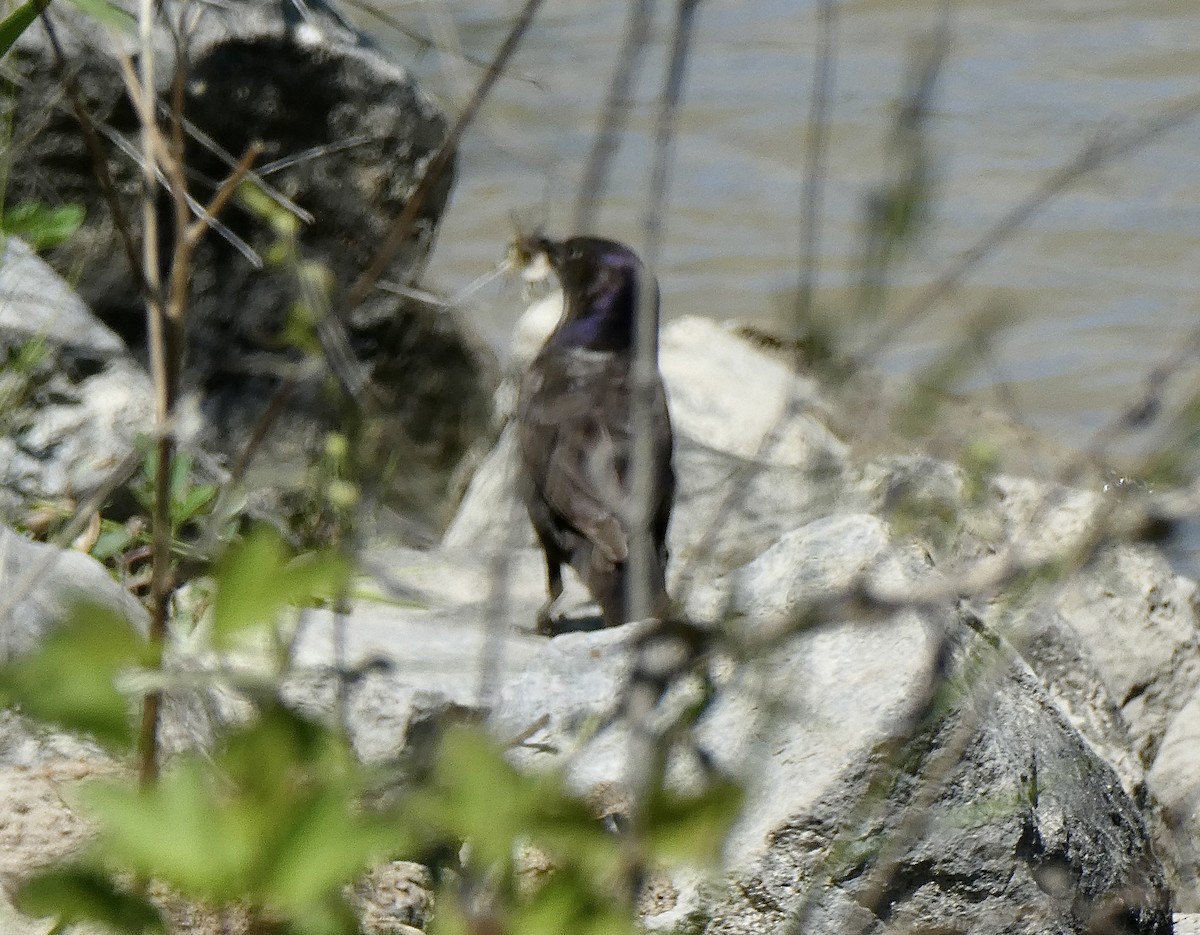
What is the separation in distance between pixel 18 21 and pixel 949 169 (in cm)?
668

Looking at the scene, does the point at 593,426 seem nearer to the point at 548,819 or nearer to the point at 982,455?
the point at 982,455

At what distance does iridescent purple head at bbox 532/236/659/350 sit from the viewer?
5676mm

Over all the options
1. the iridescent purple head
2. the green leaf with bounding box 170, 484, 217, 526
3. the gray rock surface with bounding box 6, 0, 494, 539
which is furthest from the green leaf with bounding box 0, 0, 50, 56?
the iridescent purple head

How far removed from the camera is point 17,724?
7.07 ft

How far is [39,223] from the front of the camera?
98.7 inches

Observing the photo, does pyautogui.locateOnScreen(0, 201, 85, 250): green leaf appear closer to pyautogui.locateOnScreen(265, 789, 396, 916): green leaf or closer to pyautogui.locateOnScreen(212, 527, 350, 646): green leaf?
pyautogui.locateOnScreen(212, 527, 350, 646): green leaf

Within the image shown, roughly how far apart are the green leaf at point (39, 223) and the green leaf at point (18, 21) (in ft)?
2.97

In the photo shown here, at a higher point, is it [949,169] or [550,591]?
[949,169]

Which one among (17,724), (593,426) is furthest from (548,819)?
(593,426)

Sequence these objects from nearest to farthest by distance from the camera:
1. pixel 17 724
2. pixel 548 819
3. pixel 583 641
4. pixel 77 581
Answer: pixel 548 819 → pixel 17 724 → pixel 77 581 → pixel 583 641

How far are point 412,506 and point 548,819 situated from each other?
4.63 meters

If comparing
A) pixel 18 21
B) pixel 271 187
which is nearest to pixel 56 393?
pixel 271 187

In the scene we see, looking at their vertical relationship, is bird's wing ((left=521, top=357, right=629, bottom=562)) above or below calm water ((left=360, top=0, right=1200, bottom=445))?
below

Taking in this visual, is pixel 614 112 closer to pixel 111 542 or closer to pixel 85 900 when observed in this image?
pixel 85 900
